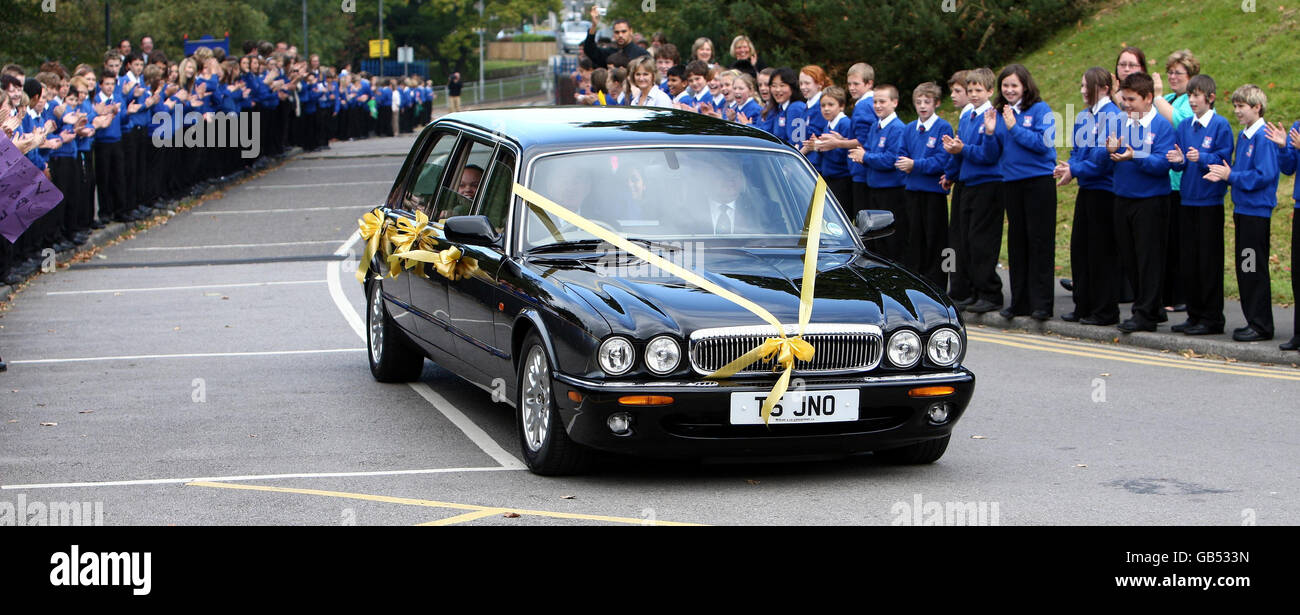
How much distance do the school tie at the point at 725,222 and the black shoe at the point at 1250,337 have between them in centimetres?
512

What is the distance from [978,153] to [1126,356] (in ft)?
7.56

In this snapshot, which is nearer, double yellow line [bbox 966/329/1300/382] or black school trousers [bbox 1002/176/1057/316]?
double yellow line [bbox 966/329/1300/382]

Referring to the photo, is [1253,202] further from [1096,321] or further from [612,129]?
[612,129]

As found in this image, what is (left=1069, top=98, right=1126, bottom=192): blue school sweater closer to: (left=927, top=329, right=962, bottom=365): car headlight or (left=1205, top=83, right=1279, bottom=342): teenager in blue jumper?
(left=1205, top=83, right=1279, bottom=342): teenager in blue jumper

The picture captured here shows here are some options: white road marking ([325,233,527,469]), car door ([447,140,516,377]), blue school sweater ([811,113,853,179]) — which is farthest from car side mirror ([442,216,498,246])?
blue school sweater ([811,113,853,179])

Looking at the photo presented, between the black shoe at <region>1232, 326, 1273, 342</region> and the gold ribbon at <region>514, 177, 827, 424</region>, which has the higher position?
the gold ribbon at <region>514, 177, 827, 424</region>

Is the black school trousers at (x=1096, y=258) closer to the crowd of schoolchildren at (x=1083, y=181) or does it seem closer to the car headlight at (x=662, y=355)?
the crowd of schoolchildren at (x=1083, y=181)

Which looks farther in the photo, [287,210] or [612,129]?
[287,210]

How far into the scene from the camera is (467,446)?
892 centimetres

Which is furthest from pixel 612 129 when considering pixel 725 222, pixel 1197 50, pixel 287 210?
pixel 1197 50

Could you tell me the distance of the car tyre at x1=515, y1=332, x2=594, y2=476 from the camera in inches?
308

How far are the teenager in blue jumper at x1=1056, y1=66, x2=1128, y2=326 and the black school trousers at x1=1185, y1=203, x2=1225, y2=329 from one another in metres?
0.70

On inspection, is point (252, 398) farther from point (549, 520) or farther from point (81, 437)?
point (549, 520)
